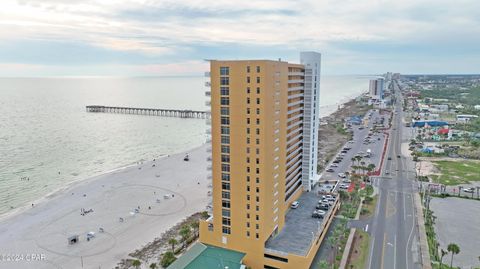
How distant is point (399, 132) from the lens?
149875 mm

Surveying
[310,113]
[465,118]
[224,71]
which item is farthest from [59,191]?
[465,118]

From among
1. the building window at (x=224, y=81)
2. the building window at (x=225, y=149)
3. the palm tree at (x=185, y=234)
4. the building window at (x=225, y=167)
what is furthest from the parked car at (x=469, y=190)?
the building window at (x=224, y=81)

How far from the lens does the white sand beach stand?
173ft

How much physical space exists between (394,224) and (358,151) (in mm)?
59868

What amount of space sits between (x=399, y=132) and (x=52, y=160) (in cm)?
13920

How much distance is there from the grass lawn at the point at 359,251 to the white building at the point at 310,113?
48.7 ft

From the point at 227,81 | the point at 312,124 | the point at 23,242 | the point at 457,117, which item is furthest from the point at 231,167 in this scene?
the point at 457,117

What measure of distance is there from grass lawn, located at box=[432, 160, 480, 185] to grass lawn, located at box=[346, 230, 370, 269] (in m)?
41.5

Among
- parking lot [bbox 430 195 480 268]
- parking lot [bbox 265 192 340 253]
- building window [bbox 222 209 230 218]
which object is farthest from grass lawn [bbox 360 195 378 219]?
building window [bbox 222 209 230 218]

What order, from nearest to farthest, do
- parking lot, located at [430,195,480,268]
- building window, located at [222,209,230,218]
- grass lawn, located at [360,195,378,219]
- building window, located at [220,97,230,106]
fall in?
building window, located at [220,97,230,106] < building window, located at [222,209,230,218] < parking lot, located at [430,195,480,268] < grass lawn, located at [360,195,378,219]

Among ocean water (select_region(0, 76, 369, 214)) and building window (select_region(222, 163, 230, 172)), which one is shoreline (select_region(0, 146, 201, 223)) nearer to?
ocean water (select_region(0, 76, 369, 214))

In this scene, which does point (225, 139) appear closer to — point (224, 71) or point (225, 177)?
point (225, 177)

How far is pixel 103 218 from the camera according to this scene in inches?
2606

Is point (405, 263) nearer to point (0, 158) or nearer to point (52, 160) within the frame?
point (52, 160)
